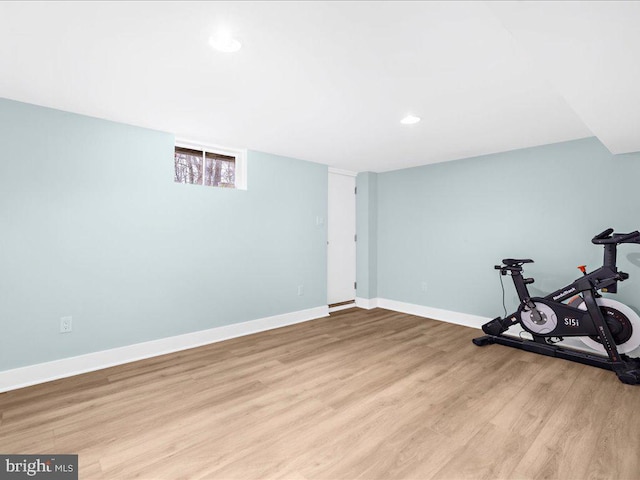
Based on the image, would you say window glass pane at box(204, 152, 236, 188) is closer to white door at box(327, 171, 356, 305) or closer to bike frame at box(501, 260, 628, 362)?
white door at box(327, 171, 356, 305)

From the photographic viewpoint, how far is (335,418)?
7.16 feet

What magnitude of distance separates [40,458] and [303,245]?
3328 millimetres

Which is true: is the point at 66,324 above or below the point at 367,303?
above

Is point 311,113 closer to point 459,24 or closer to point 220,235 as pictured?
point 459,24

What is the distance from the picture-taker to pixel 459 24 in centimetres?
158

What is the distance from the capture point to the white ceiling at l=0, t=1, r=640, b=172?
1476 millimetres

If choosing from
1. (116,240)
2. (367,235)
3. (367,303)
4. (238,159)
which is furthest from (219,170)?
(367,303)

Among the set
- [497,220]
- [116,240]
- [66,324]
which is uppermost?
[497,220]

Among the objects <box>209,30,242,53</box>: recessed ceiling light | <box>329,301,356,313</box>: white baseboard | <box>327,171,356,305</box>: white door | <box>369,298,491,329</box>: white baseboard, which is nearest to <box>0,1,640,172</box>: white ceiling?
<box>209,30,242,53</box>: recessed ceiling light

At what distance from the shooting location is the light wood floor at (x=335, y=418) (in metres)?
1.74

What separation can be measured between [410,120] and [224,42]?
5.95 feet

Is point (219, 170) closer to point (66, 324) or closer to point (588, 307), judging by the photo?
point (66, 324)

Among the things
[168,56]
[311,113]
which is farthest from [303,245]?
[168,56]

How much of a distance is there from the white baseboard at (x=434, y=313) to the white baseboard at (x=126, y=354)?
1.78 m
